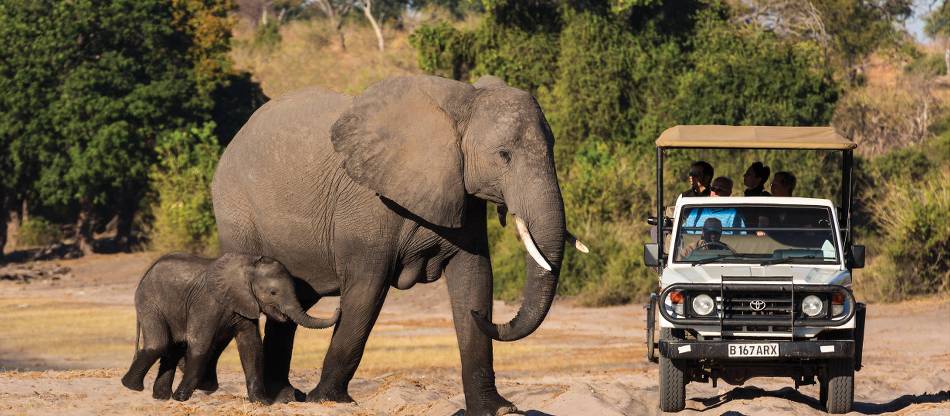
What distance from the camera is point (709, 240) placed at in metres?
13.4

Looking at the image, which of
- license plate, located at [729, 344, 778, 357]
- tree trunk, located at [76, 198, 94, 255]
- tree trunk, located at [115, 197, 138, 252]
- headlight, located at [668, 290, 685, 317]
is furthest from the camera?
tree trunk, located at [115, 197, 138, 252]

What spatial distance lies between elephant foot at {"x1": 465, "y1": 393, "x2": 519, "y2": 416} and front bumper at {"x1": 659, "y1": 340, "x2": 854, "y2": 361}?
1.26m

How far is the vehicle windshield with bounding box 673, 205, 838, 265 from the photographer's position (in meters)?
13.2

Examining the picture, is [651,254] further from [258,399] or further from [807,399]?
[258,399]

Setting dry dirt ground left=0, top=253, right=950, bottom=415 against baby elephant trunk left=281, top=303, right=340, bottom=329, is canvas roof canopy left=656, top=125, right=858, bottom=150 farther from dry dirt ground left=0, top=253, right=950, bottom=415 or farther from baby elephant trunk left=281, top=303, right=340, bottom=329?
baby elephant trunk left=281, top=303, right=340, bottom=329

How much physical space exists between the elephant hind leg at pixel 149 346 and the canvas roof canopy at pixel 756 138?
4462 mm

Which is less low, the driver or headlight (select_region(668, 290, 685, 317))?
the driver

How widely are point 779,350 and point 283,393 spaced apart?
162 inches

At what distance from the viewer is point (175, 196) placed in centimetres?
3497

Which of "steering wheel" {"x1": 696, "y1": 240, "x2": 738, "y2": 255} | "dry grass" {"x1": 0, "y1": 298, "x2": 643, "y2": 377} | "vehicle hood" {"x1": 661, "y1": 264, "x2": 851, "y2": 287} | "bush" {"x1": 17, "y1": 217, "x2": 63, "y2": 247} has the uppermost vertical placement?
"steering wheel" {"x1": 696, "y1": 240, "x2": 738, "y2": 255}

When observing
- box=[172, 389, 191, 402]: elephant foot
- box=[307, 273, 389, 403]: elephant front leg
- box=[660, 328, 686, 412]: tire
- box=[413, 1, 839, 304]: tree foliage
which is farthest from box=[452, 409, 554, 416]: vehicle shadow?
box=[413, 1, 839, 304]: tree foliage

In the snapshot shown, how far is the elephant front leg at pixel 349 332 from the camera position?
12453mm

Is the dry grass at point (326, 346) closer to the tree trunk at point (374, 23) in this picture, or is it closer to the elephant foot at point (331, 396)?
the elephant foot at point (331, 396)

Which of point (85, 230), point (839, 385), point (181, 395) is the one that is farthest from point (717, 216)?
point (85, 230)
